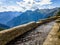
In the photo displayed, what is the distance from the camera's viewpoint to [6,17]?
9.44m

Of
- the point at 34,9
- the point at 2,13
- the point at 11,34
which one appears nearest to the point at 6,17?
the point at 2,13

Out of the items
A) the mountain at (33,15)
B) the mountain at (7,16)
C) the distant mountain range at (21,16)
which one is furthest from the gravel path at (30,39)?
the mountain at (33,15)

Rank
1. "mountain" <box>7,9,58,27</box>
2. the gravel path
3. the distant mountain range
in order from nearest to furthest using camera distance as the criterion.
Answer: the gravel path
the distant mountain range
"mountain" <box>7,9,58,27</box>

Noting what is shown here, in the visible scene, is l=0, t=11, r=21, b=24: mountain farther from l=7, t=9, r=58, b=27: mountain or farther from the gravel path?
the gravel path

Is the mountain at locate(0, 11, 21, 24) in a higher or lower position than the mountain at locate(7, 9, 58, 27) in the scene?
higher

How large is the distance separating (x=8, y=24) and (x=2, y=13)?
2.84 ft

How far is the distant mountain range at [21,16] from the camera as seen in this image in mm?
9062

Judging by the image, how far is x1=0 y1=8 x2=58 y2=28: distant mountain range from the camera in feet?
29.7

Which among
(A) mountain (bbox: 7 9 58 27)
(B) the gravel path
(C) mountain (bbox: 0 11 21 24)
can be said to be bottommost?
(A) mountain (bbox: 7 9 58 27)

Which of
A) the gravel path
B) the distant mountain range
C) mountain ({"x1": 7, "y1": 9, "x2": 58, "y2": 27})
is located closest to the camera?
the gravel path

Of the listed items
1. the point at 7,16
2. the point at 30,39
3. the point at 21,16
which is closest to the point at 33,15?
the point at 21,16

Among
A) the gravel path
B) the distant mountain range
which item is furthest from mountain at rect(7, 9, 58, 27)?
the gravel path

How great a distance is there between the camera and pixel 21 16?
9.55m

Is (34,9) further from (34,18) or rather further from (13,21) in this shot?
(13,21)
